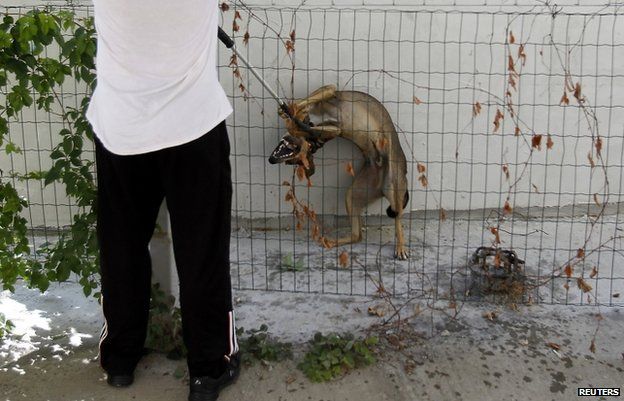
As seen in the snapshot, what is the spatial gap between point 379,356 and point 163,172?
147 cm

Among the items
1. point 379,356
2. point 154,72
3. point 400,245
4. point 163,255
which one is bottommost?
point 379,356

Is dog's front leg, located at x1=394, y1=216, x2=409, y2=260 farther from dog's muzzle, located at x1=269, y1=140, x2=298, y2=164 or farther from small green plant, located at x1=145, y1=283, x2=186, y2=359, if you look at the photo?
small green plant, located at x1=145, y1=283, x2=186, y2=359

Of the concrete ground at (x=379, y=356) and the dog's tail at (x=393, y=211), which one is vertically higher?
the dog's tail at (x=393, y=211)

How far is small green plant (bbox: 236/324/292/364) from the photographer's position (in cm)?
331

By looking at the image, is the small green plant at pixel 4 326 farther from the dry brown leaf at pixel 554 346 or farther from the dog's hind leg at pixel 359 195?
the dry brown leaf at pixel 554 346

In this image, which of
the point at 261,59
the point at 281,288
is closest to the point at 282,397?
the point at 281,288

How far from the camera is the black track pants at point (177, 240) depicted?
269cm

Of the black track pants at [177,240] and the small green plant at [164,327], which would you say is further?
the small green plant at [164,327]

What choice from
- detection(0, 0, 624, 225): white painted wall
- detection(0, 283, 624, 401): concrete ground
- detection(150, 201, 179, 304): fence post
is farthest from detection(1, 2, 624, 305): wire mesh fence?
detection(150, 201, 179, 304): fence post

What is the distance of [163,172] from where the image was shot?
106 inches

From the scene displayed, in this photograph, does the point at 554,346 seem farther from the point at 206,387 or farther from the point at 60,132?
the point at 60,132

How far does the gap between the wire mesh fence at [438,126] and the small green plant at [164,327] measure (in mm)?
1561

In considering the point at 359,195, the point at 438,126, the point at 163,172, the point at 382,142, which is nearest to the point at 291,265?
the point at 359,195

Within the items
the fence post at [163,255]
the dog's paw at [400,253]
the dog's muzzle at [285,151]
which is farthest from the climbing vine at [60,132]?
the dog's paw at [400,253]
